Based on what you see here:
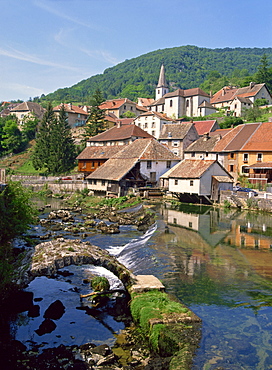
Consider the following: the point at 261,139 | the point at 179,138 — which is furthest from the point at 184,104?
the point at 261,139

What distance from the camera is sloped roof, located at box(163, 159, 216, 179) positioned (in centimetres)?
4469

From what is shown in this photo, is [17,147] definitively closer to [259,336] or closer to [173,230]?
[173,230]

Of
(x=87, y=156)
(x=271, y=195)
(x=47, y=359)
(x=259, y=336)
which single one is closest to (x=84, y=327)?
(x=47, y=359)

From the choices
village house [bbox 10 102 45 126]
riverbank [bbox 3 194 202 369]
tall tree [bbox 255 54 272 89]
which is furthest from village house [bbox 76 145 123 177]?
tall tree [bbox 255 54 272 89]

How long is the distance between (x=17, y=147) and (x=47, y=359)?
86.0m

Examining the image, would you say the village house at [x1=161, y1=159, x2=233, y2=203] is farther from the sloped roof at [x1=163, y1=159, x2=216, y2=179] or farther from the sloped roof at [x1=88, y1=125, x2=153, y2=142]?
the sloped roof at [x1=88, y1=125, x2=153, y2=142]

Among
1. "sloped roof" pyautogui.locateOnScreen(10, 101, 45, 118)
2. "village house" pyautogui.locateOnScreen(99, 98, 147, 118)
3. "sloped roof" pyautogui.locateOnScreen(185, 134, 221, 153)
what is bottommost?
"sloped roof" pyautogui.locateOnScreen(185, 134, 221, 153)

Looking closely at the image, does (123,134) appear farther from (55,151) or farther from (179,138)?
(55,151)

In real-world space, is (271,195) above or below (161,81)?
below

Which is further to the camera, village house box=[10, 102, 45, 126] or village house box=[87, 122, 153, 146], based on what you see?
village house box=[10, 102, 45, 126]

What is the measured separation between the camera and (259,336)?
1273 centimetres

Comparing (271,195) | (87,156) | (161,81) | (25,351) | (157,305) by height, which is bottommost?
(25,351)

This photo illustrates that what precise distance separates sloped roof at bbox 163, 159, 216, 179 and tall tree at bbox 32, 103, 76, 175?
1200 inches

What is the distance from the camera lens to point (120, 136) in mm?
67875
